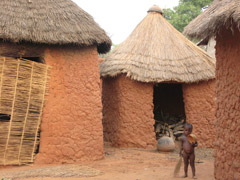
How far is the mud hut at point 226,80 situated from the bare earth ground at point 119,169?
1015 millimetres

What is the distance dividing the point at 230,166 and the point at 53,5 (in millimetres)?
5446

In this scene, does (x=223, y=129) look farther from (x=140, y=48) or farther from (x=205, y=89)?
(x=140, y=48)

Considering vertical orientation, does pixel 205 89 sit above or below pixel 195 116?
above

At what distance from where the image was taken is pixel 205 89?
981 cm

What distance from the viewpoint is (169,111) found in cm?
1204

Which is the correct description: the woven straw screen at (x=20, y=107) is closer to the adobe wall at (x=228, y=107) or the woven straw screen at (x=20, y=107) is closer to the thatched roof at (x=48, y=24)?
the thatched roof at (x=48, y=24)

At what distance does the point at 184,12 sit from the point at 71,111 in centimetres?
1331

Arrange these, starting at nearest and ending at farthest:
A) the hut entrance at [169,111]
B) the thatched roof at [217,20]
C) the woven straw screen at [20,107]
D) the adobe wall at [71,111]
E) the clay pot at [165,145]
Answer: the thatched roof at [217,20] → the woven straw screen at [20,107] → the adobe wall at [71,111] → the clay pot at [165,145] → the hut entrance at [169,111]

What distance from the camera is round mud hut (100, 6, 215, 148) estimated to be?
31.3 feet

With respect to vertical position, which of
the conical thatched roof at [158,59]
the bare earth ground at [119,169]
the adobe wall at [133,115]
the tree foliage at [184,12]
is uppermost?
the tree foliage at [184,12]

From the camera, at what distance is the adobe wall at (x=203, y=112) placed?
979 cm

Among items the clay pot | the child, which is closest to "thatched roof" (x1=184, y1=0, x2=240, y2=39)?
the child

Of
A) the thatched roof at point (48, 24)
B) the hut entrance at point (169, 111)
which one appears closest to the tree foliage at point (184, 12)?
the hut entrance at point (169, 111)

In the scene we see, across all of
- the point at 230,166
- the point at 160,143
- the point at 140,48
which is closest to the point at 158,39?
the point at 140,48
